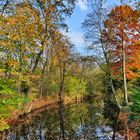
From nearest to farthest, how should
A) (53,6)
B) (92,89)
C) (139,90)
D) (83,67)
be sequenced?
(139,90) < (53,6) < (83,67) < (92,89)

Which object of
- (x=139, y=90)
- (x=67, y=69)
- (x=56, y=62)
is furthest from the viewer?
(x=67, y=69)

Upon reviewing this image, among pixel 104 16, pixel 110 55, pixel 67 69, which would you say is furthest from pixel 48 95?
pixel 104 16

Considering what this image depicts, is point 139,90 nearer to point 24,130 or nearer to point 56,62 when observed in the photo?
point 24,130

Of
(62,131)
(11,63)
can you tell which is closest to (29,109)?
(62,131)

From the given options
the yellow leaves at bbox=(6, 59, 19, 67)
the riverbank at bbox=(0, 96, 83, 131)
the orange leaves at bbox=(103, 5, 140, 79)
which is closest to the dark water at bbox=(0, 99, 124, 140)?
the riverbank at bbox=(0, 96, 83, 131)

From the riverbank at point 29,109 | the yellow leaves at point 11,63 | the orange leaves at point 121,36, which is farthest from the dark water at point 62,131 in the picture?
the orange leaves at point 121,36

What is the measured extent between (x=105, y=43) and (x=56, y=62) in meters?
29.0

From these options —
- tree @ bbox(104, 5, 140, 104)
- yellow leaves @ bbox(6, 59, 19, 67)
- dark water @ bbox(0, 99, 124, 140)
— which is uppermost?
tree @ bbox(104, 5, 140, 104)

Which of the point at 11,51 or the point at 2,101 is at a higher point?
the point at 11,51

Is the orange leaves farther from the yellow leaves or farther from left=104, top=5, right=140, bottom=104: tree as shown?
the yellow leaves

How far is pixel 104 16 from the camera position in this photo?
36844 mm

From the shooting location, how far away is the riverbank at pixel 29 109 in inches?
1018

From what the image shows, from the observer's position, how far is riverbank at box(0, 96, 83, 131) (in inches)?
1018

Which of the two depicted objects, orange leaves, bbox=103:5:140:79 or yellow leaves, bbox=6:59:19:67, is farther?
orange leaves, bbox=103:5:140:79
